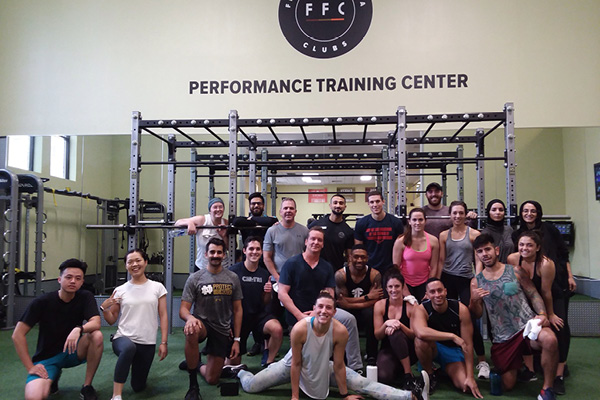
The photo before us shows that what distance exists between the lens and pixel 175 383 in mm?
3459

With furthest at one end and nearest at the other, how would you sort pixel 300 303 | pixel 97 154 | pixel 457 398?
1. pixel 97 154
2. pixel 300 303
3. pixel 457 398

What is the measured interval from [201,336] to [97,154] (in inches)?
167

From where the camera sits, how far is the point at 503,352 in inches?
129

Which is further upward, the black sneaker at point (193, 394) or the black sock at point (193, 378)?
the black sock at point (193, 378)

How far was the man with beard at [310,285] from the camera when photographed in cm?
350

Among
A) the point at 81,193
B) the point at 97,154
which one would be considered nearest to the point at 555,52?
the point at 97,154

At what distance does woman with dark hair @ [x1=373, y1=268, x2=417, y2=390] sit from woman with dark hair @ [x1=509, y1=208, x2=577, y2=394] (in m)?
0.92

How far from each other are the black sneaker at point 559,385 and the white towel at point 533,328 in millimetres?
452

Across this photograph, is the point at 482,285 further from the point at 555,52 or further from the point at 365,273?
the point at 555,52

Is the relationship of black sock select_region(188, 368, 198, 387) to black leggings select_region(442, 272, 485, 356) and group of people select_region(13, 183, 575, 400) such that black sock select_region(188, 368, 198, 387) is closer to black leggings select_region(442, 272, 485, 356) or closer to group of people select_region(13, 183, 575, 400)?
group of people select_region(13, 183, 575, 400)

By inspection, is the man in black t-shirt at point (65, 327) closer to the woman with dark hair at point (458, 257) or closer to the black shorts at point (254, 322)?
the black shorts at point (254, 322)

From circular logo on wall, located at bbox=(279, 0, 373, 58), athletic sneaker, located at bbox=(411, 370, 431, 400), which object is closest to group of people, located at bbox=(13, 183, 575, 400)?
athletic sneaker, located at bbox=(411, 370, 431, 400)

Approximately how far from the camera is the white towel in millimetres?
3072

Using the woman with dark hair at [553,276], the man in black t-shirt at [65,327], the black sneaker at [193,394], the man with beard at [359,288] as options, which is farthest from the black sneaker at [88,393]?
the woman with dark hair at [553,276]
